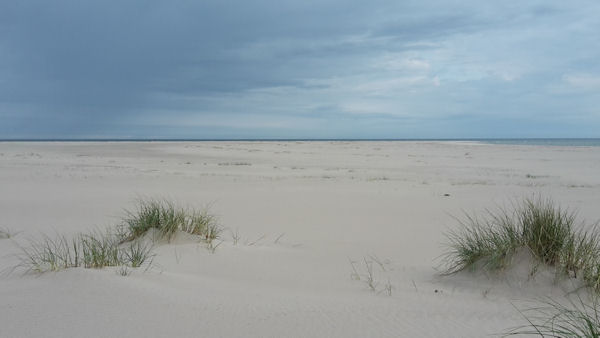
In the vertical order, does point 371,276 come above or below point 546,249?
below

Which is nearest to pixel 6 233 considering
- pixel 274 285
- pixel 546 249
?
pixel 274 285

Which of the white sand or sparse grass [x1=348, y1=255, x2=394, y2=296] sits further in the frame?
sparse grass [x1=348, y1=255, x2=394, y2=296]

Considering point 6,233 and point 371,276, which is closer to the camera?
point 371,276

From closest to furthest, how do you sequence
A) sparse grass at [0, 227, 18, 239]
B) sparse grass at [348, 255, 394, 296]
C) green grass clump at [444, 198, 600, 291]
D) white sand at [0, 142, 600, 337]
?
white sand at [0, 142, 600, 337] → green grass clump at [444, 198, 600, 291] → sparse grass at [348, 255, 394, 296] → sparse grass at [0, 227, 18, 239]

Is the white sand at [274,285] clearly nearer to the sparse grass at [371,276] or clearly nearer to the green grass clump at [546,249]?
the sparse grass at [371,276]

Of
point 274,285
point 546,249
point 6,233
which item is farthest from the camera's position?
point 6,233

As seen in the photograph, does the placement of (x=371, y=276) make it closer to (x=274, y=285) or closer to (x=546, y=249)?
(x=274, y=285)

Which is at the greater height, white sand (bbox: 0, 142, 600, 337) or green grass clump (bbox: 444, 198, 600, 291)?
green grass clump (bbox: 444, 198, 600, 291)

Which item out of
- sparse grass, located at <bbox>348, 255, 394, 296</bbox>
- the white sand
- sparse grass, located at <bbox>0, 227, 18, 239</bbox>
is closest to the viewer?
the white sand

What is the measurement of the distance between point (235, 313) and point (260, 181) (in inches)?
480

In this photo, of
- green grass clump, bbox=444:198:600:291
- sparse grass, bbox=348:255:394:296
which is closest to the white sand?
sparse grass, bbox=348:255:394:296

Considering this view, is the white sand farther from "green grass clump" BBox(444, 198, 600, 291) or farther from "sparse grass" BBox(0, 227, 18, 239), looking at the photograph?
"green grass clump" BBox(444, 198, 600, 291)

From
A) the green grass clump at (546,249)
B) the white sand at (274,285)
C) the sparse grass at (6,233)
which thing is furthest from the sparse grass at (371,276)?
the sparse grass at (6,233)

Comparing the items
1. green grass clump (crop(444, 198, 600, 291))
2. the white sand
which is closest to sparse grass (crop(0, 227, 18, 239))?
the white sand
